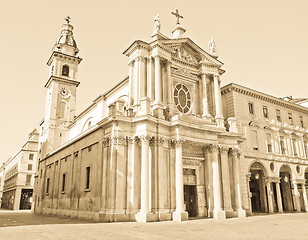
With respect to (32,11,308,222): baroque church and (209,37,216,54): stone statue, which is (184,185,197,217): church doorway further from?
(209,37,216,54): stone statue

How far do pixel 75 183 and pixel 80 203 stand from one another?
2.63m

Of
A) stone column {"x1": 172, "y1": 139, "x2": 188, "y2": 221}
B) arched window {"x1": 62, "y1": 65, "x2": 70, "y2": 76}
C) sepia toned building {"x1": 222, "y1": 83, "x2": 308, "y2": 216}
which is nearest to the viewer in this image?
A: stone column {"x1": 172, "y1": 139, "x2": 188, "y2": 221}

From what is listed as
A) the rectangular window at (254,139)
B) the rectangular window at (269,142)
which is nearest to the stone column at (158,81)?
the rectangular window at (254,139)

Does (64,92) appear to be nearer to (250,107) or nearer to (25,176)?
(25,176)

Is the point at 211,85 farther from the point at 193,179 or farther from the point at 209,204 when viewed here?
the point at 209,204

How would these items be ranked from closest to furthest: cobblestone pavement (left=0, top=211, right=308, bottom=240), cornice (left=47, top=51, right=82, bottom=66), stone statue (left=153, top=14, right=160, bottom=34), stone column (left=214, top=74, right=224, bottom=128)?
cobblestone pavement (left=0, top=211, right=308, bottom=240) < stone statue (left=153, top=14, right=160, bottom=34) < stone column (left=214, top=74, right=224, bottom=128) < cornice (left=47, top=51, right=82, bottom=66)

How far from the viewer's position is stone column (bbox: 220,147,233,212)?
25337 mm

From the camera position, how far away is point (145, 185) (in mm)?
20672

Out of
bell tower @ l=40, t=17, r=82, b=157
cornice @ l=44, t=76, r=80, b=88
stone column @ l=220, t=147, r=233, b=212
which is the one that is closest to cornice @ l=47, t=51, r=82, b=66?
bell tower @ l=40, t=17, r=82, b=157

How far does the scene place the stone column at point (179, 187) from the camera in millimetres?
21188

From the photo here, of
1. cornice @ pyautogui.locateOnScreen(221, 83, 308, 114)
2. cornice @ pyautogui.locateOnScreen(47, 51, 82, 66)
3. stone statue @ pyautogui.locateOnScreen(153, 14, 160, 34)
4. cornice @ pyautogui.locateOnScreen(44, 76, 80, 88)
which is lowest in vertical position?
cornice @ pyautogui.locateOnScreen(221, 83, 308, 114)

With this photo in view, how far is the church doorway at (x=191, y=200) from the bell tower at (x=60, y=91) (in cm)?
2584

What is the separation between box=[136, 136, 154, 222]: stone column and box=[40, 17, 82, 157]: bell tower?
2656cm

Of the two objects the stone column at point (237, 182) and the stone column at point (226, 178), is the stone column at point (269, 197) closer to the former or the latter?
the stone column at point (237, 182)
